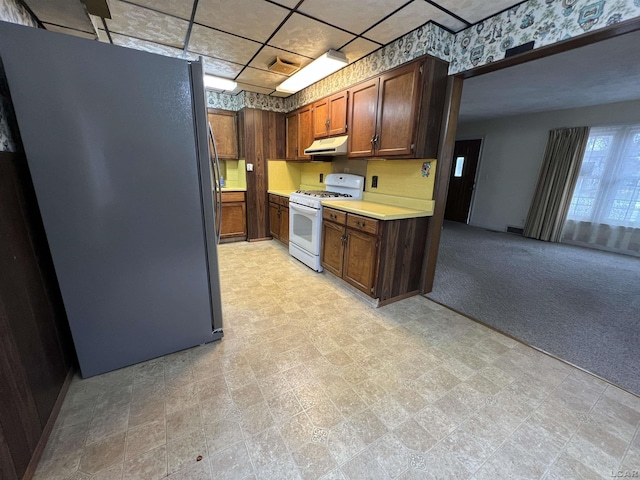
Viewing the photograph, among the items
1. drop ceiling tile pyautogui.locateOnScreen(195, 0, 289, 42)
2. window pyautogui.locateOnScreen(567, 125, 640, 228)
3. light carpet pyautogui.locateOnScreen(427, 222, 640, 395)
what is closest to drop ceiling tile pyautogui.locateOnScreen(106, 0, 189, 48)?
drop ceiling tile pyautogui.locateOnScreen(195, 0, 289, 42)

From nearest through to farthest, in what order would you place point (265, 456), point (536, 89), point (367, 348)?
point (265, 456)
point (367, 348)
point (536, 89)

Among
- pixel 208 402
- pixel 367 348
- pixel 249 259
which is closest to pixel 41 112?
pixel 208 402

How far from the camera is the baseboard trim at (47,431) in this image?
1062mm

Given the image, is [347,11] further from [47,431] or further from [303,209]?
[47,431]

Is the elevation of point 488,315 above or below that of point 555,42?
below

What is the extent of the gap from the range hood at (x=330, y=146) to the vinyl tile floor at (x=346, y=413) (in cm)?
203

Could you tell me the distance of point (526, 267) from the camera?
11.9ft

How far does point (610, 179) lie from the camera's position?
4.34 metres

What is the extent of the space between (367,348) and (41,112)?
2311mm

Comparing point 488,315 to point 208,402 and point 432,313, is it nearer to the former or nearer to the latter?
point 432,313

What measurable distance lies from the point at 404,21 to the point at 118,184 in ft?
7.77

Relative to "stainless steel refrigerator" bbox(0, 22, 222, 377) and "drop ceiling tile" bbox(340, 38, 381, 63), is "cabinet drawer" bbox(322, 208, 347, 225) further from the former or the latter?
"drop ceiling tile" bbox(340, 38, 381, 63)

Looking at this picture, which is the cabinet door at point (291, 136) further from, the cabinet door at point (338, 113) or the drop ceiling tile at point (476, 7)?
the drop ceiling tile at point (476, 7)

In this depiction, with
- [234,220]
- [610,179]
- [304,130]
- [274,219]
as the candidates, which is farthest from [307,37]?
[610,179]
